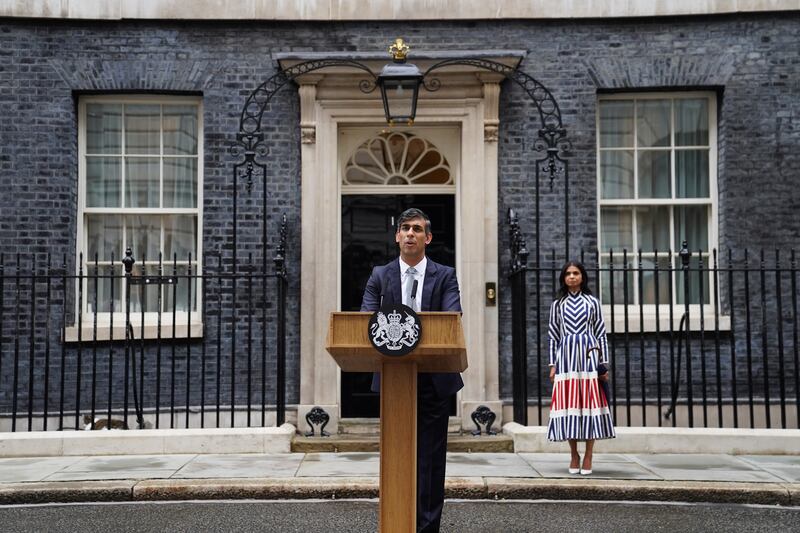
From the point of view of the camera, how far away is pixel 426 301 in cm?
526

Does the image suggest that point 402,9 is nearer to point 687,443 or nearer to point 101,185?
point 101,185

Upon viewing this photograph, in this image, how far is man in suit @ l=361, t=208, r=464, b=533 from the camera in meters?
5.20

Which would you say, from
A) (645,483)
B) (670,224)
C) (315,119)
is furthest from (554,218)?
(645,483)

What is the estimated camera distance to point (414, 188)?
1051 centimetres

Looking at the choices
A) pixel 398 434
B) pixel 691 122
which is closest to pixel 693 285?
pixel 691 122

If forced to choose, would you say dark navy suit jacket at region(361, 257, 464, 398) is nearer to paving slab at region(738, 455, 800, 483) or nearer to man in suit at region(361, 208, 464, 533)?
man in suit at region(361, 208, 464, 533)

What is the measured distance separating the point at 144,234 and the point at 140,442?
2596 mm

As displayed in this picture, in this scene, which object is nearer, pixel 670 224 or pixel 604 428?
pixel 604 428

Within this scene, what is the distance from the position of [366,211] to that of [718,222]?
12.0 ft

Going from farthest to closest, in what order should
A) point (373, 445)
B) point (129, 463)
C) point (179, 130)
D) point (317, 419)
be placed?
point (179, 130) → point (317, 419) → point (373, 445) → point (129, 463)

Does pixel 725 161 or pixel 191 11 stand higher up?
pixel 191 11

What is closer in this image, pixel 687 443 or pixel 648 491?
pixel 648 491

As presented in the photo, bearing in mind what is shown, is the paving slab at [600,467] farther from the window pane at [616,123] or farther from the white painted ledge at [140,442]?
the window pane at [616,123]

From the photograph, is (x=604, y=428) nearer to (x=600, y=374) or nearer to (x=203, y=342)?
(x=600, y=374)
